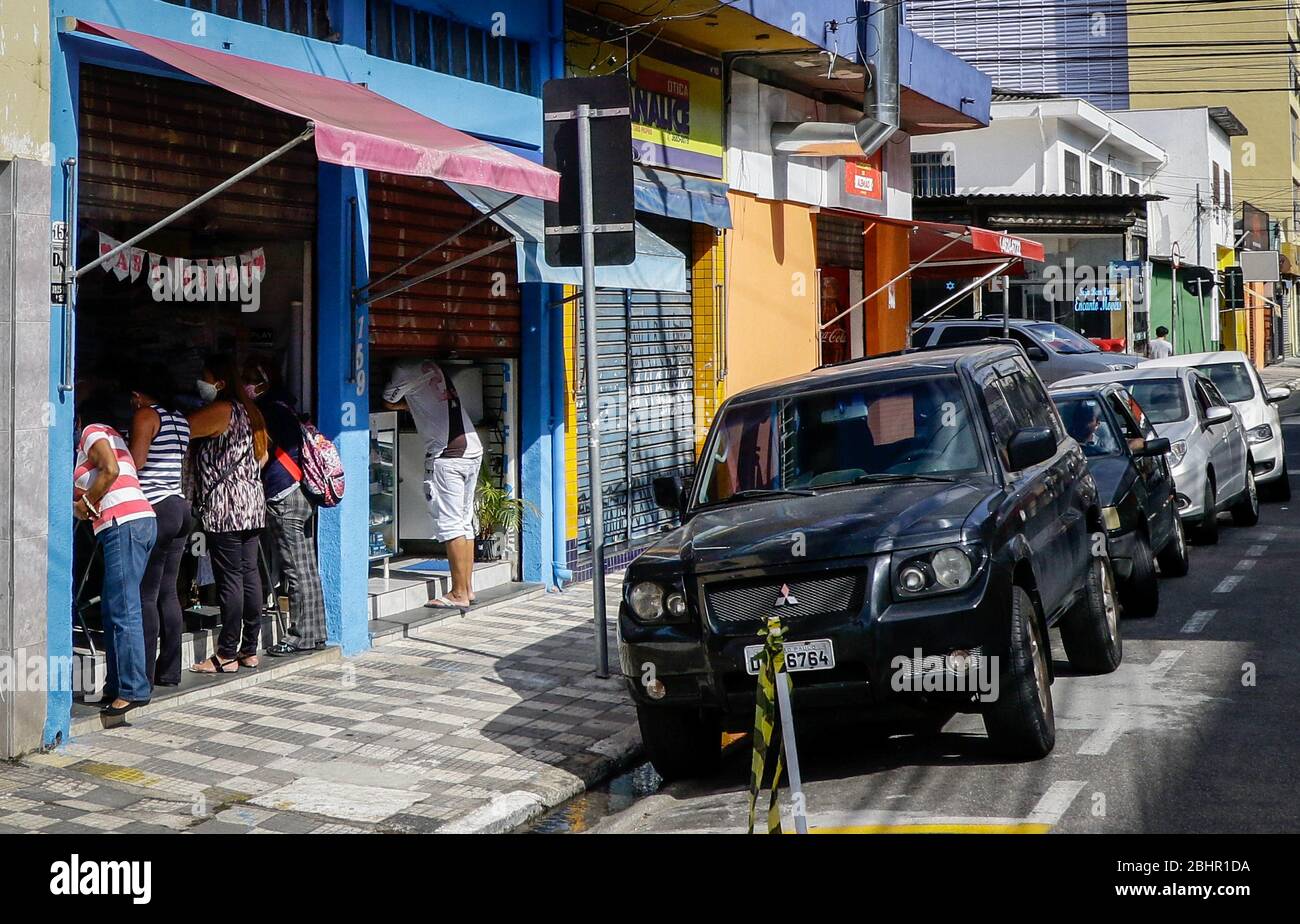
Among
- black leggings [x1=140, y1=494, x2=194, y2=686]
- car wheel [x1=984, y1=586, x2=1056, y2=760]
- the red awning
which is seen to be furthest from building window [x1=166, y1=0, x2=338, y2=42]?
the red awning

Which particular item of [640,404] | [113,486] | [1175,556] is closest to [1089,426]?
[1175,556]

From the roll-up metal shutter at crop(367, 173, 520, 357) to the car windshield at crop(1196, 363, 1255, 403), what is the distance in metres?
9.41

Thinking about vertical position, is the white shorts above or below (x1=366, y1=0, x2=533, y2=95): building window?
below

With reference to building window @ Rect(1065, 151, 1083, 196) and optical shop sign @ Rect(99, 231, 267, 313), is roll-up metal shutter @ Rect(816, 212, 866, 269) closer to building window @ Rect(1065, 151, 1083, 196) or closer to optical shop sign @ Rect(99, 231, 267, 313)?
optical shop sign @ Rect(99, 231, 267, 313)

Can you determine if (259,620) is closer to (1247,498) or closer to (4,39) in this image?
(4,39)

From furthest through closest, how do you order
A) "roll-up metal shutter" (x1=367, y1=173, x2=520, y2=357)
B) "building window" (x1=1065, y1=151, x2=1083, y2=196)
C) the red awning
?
"building window" (x1=1065, y1=151, x2=1083, y2=196)
the red awning
"roll-up metal shutter" (x1=367, y1=173, x2=520, y2=357)

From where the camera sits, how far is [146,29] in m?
8.23

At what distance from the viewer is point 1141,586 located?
34.6 ft

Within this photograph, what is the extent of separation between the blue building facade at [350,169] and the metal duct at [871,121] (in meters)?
5.22

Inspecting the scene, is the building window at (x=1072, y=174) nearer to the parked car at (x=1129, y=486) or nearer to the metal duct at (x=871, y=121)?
the metal duct at (x=871, y=121)

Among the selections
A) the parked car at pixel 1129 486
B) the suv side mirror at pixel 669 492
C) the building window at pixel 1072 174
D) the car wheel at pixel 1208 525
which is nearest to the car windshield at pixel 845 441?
the suv side mirror at pixel 669 492

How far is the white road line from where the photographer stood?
594 cm

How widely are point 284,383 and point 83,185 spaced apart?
88.0 inches

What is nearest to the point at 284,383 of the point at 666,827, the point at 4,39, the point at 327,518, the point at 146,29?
the point at 327,518
